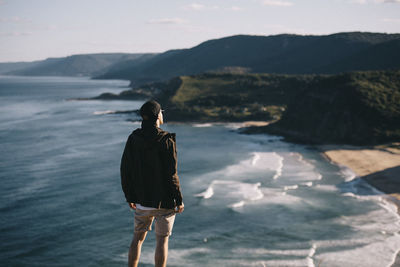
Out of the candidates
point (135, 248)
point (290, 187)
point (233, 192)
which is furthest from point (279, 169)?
point (135, 248)

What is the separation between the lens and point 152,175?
19.3ft

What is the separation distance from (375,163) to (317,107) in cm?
2567

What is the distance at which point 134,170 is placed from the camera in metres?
5.96

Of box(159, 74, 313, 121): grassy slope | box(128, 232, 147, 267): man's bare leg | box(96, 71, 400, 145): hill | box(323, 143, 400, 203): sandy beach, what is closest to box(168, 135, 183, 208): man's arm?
box(128, 232, 147, 267): man's bare leg

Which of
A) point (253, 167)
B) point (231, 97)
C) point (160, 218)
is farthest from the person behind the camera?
point (231, 97)

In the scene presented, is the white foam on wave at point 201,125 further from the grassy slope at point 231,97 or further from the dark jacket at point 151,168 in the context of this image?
the dark jacket at point 151,168

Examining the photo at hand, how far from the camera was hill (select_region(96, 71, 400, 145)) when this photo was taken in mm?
59184

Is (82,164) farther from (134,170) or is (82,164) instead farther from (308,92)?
(308,92)

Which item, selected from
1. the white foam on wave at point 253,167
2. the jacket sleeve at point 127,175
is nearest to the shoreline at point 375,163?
the white foam on wave at point 253,167

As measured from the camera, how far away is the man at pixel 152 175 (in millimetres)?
5762

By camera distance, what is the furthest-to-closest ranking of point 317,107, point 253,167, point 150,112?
point 317,107 < point 253,167 < point 150,112

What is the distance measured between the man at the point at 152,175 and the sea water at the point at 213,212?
972 centimetres

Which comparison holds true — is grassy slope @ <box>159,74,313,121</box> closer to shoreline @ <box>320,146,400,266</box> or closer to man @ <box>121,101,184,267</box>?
shoreline @ <box>320,146,400,266</box>

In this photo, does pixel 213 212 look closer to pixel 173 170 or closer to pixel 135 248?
pixel 135 248
